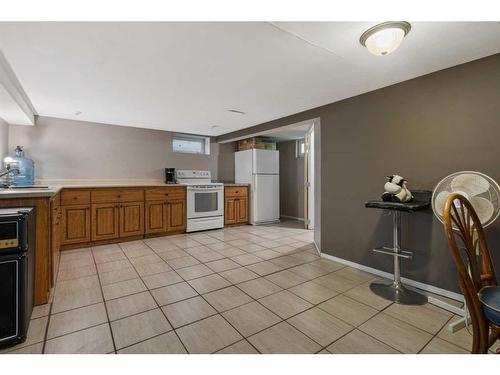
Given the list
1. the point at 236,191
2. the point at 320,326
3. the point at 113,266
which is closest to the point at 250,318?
the point at 320,326

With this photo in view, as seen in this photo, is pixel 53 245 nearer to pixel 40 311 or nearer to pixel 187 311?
pixel 40 311

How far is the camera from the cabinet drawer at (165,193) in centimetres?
400

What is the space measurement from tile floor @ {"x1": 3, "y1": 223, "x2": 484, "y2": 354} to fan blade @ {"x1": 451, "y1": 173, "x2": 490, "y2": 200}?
0.95m

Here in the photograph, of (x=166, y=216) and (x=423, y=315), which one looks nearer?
(x=423, y=315)

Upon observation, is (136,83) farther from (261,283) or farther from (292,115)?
(261,283)

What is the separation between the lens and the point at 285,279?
2.43m

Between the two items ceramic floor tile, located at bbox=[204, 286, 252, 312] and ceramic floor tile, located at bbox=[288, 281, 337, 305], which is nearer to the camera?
ceramic floor tile, located at bbox=[204, 286, 252, 312]

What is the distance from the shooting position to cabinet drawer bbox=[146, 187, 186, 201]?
4000 millimetres

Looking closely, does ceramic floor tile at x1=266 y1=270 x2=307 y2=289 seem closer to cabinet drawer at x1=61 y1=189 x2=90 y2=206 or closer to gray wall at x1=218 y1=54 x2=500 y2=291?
gray wall at x1=218 y1=54 x2=500 y2=291

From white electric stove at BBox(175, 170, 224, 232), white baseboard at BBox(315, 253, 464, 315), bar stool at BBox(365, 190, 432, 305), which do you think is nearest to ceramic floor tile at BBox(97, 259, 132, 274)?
white electric stove at BBox(175, 170, 224, 232)

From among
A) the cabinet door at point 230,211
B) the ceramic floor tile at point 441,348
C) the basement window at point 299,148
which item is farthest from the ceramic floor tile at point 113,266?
the basement window at point 299,148

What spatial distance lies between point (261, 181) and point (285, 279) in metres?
3.01
